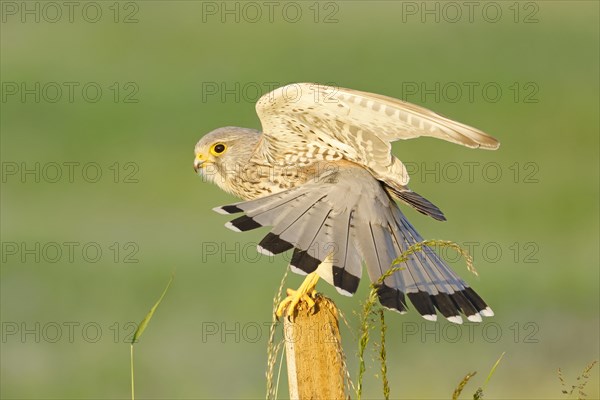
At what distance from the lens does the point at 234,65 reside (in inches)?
633

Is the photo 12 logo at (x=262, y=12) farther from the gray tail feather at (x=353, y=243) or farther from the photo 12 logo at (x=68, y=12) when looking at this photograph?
the gray tail feather at (x=353, y=243)

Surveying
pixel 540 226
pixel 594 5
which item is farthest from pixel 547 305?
pixel 594 5

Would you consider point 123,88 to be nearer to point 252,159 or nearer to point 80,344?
point 80,344

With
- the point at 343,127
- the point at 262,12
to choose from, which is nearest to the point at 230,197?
the point at 343,127

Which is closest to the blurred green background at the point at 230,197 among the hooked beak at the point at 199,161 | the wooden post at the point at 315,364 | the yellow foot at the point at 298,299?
the wooden post at the point at 315,364

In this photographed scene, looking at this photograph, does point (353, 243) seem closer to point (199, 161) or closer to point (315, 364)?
point (315, 364)

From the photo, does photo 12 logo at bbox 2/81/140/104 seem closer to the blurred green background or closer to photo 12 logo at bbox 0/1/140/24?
the blurred green background

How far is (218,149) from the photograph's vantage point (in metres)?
6.05

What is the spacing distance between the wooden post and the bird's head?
187 cm

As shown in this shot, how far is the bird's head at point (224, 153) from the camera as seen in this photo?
19.2 ft

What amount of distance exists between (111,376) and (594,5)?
40.7 feet

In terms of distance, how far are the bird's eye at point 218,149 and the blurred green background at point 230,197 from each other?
6.85 ft

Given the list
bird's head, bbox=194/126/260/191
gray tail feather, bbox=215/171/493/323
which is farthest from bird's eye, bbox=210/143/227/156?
gray tail feather, bbox=215/171/493/323

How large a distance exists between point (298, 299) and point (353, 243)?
499mm
